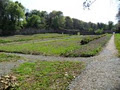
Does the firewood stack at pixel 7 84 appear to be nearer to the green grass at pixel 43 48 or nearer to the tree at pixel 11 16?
the green grass at pixel 43 48

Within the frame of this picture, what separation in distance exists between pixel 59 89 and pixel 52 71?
305 centimetres

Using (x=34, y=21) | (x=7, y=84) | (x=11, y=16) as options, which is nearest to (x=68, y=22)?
(x=34, y=21)

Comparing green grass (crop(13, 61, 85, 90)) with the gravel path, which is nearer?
the gravel path

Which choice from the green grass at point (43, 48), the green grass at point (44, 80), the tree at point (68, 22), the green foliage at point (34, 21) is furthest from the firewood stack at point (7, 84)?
the tree at point (68, 22)

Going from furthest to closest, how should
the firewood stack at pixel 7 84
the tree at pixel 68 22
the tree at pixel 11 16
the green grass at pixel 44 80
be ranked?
the tree at pixel 68 22, the tree at pixel 11 16, the green grass at pixel 44 80, the firewood stack at pixel 7 84

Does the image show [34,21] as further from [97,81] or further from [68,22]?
[97,81]

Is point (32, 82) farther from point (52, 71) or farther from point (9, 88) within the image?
point (52, 71)

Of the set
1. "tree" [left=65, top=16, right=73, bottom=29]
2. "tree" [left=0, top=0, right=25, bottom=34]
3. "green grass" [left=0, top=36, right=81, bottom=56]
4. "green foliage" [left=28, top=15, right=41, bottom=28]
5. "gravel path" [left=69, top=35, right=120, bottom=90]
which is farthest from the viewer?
"tree" [left=65, top=16, right=73, bottom=29]

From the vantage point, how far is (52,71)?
419 inches

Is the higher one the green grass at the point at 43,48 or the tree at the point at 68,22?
the tree at the point at 68,22

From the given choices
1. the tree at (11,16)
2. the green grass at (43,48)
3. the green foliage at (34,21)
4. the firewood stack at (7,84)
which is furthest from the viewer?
the green foliage at (34,21)

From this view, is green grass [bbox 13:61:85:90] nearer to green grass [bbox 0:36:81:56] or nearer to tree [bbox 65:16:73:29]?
green grass [bbox 0:36:81:56]

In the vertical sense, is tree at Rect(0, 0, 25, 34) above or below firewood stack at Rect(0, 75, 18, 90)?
above

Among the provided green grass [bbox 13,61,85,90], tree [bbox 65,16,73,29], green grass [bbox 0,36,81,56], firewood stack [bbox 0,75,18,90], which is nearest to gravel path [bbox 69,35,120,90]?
green grass [bbox 13,61,85,90]
